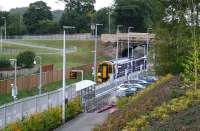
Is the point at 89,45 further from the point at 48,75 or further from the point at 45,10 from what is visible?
the point at 48,75

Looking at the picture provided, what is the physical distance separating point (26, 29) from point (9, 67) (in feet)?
216

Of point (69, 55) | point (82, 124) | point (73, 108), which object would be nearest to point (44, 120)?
point (82, 124)

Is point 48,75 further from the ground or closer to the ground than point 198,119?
closer to the ground

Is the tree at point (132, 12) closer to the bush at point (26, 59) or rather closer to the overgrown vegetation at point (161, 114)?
the bush at point (26, 59)

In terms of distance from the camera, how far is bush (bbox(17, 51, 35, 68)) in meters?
88.0

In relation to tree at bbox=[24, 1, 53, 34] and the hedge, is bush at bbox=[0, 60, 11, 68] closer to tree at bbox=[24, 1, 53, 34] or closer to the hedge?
the hedge

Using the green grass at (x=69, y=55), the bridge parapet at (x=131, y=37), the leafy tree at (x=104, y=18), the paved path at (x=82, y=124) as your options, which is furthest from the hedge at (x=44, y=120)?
the leafy tree at (x=104, y=18)

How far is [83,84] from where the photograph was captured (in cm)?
4206

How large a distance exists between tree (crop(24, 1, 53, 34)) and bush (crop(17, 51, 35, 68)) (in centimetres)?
6057

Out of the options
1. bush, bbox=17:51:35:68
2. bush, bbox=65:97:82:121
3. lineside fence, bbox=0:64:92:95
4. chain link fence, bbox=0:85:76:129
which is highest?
chain link fence, bbox=0:85:76:129

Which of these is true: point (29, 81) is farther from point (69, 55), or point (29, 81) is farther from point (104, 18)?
point (104, 18)

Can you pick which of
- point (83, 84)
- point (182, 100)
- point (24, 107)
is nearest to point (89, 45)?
point (83, 84)

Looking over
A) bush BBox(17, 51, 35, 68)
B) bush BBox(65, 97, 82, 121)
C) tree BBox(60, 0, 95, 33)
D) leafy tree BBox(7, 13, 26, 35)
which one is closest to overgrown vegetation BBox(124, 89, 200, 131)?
bush BBox(65, 97, 82, 121)

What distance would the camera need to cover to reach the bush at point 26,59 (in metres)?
88.0
